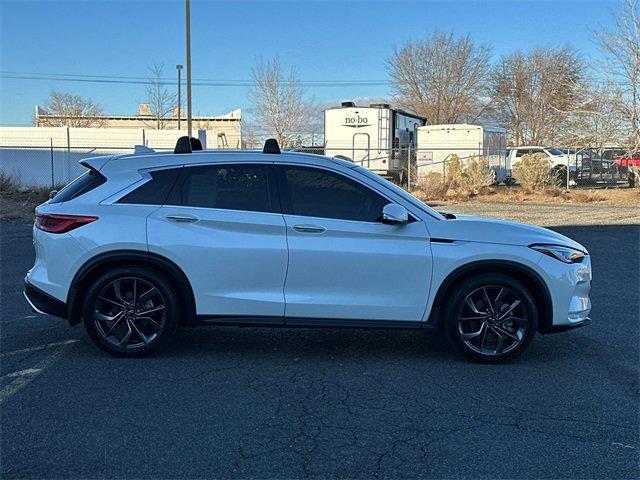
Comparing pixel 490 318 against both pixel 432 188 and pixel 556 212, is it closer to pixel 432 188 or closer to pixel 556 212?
pixel 556 212

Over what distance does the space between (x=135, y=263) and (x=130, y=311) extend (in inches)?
15.9

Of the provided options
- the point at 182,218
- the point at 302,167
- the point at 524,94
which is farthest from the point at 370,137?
the point at 524,94

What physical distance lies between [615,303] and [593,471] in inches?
180

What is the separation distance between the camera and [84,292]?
5.14 meters

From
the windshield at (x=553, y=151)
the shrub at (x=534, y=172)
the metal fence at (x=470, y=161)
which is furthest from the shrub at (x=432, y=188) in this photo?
the windshield at (x=553, y=151)

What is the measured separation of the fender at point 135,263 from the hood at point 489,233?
2.06 meters

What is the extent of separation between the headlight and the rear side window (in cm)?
367

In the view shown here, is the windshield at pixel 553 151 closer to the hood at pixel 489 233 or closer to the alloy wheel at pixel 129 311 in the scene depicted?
the hood at pixel 489 233

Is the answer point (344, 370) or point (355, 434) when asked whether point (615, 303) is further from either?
point (355, 434)

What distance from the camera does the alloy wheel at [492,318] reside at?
5.07 metres

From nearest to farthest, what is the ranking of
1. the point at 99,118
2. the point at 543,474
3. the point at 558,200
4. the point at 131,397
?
the point at 543,474 < the point at 131,397 < the point at 558,200 < the point at 99,118

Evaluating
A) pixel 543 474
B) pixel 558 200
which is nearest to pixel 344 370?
pixel 543 474

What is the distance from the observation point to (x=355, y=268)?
4984mm

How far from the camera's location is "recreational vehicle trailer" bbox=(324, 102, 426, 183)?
25859 millimetres
